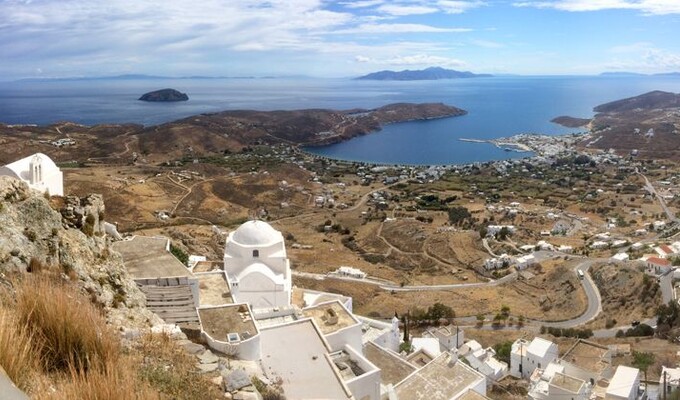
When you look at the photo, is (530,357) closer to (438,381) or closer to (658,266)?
(438,381)

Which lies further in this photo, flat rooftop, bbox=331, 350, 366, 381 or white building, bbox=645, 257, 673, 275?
white building, bbox=645, 257, 673, 275

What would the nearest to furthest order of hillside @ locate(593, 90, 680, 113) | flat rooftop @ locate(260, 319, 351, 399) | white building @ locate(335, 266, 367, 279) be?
1. flat rooftop @ locate(260, 319, 351, 399)
2. white building @ locate(335, 266, 367, 279)
3. hillside @ locate(593, 90, 680, 113)

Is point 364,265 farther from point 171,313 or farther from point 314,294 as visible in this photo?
point 171,313

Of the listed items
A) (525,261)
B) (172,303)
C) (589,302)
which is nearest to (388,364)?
(172,303)

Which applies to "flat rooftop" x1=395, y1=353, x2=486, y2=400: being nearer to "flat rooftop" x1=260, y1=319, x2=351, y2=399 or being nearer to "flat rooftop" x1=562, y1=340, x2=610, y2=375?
"flat rooftop" x1=260, y1=319, x2=351, y2=399

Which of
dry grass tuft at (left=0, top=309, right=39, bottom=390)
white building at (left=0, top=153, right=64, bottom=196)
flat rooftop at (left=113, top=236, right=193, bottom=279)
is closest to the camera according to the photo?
dry grass tuft at (left=0, top=309, right=39, bottom=390)

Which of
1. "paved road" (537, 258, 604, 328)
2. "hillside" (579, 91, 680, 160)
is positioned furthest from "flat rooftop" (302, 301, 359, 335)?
"hillside" (579, 91, 680, 160)
